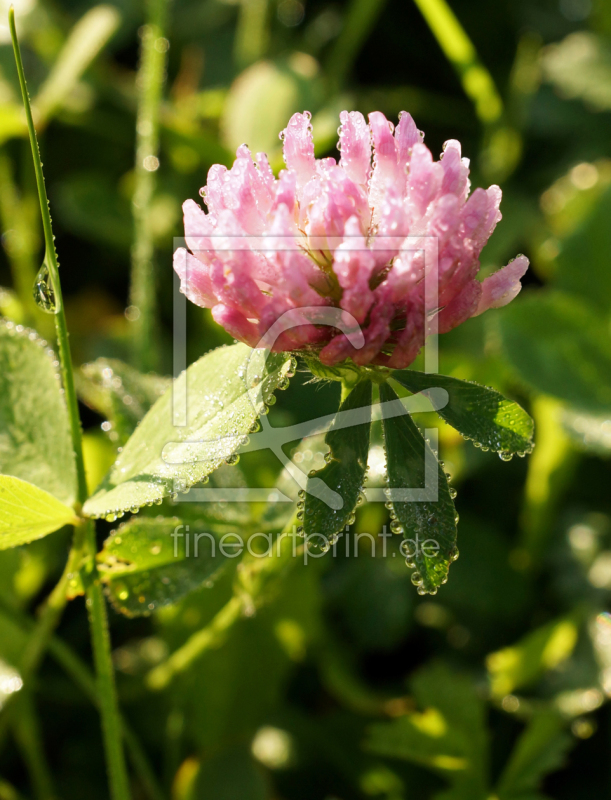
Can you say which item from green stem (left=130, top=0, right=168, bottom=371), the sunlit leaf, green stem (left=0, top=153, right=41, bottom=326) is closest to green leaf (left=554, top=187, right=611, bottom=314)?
the sunlit leaf

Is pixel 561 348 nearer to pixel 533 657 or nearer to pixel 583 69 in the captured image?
pixel 533 657

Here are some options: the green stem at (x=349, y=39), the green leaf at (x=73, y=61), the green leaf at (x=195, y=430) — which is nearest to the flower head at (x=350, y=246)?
the green leaf at (x=195, y=430)

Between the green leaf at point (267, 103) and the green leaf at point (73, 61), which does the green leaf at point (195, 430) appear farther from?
the green leaf at point (73, 61)

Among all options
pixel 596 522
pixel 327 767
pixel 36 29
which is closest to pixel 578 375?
pixel 596 522

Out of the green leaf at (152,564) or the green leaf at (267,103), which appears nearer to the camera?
the green leaf at (152,564)

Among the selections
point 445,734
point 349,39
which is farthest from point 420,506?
point 349,39

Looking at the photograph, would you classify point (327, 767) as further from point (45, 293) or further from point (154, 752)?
point (45, 293)
